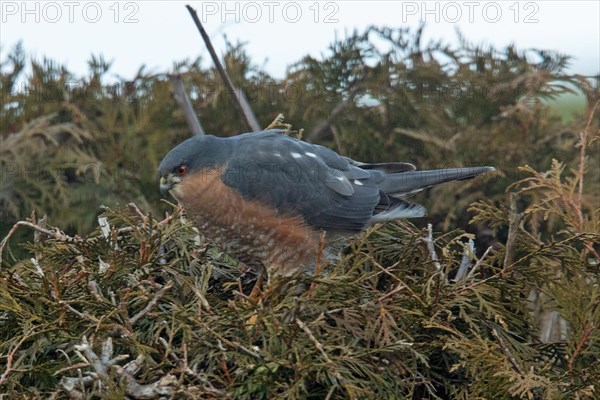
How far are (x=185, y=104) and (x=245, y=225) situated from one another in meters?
1.98

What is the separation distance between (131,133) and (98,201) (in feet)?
1.72

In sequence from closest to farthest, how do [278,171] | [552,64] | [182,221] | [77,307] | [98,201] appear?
[77,307] < [182,221] < [278,171] < [98,201] < [552,64]

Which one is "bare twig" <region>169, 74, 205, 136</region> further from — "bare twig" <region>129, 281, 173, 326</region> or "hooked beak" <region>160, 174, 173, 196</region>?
"bare twig" <region>129, 281, 173, 326</region>

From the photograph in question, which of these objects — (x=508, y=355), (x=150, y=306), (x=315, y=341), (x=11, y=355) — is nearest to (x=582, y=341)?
(x=508, y=355)

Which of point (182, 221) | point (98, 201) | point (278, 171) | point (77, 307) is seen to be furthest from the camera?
point (98, 201)

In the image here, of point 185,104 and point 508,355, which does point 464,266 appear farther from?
point 185,104

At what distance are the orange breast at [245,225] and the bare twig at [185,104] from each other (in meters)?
1.52

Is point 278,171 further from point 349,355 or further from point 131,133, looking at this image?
point 131,133

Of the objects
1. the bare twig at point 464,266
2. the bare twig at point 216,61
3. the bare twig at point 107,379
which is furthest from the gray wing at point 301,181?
the bare twig at point 107,379

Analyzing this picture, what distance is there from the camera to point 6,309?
276 centimetres

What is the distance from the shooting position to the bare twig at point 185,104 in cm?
538

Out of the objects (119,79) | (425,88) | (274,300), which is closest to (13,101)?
(119,79)

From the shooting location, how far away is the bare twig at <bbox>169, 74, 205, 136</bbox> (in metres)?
5.38

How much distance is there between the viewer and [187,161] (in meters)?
3.86
